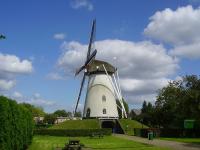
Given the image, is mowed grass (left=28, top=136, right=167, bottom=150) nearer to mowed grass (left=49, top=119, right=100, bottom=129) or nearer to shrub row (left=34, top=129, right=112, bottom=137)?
shrub row (left=34, top=129, right=112, bottom=137)

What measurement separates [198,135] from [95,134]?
16.7m

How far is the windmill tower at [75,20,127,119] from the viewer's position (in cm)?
8312

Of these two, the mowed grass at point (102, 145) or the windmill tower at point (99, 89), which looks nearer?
the mowed grass at point (102, 145)

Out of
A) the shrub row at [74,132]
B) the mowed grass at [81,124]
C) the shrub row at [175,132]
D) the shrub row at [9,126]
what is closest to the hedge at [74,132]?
the shrub row at [74,132]

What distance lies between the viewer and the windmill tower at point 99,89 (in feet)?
273

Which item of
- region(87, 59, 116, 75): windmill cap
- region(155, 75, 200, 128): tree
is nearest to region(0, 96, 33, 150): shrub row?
region(155, 75, 200, 128): tree

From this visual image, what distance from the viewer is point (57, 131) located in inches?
2795

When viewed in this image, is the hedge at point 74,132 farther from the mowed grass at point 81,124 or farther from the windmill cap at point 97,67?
the windmill cap at point 97,67

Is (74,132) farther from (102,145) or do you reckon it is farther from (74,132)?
(102,145)

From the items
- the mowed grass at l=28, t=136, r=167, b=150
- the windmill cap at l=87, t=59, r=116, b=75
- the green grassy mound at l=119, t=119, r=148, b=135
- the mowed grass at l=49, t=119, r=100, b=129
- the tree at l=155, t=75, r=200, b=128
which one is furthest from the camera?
the windmill cap at l=87, t=59, r=116, b=75

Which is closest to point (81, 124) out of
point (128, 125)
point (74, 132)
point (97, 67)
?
point (74, 132)

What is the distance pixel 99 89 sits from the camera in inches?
3285

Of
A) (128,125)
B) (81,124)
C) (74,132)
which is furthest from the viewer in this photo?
(81,124)

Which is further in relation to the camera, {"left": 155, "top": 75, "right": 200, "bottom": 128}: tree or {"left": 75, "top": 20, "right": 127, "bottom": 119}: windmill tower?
{"left": 75, "top": 20, "right": 127, "bottom": 119}: windmill tower
